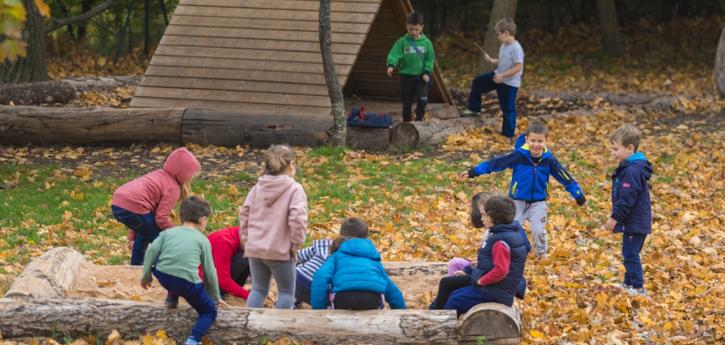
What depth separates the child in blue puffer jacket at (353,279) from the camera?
680 cm

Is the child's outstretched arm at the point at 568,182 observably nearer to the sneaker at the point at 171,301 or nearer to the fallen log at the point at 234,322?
the fallen log at the point at 234,322

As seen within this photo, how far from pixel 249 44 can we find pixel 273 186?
9.44 metres

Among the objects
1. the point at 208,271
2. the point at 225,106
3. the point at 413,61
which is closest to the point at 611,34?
the point at 413,61

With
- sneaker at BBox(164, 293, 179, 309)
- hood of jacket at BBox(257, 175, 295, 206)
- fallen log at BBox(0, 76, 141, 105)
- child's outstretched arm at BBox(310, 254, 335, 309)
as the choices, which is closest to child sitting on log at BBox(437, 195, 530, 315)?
child's outstretched arm at BBox(310, 254, 335, 309)

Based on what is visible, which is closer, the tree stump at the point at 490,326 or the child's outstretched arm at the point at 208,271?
the tree stump at the point at 490,326

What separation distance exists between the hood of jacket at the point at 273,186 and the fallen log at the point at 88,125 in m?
8.02

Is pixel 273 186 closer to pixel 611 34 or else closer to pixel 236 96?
pixel 236 96

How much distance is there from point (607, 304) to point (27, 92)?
11.8 meters

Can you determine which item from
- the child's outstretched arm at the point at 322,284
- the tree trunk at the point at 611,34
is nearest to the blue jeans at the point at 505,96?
the child's outstretched arm at the point at 322,284

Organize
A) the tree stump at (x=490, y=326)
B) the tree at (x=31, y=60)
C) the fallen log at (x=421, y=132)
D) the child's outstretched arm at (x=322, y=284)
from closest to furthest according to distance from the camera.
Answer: the tree stump at (x=490, y=326)
the child's outstretched arm at (x=322, y=284)
the fallen log at (x=421, y=132)
the tree at (x=31, y=60)

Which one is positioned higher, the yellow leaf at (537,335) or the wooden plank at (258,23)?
the wooden plank at (258,23)

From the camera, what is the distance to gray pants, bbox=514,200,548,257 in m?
9.23

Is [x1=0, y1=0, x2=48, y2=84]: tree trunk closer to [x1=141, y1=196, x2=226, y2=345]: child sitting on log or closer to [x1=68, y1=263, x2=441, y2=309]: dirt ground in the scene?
[x1=68, y1=263, x2=441, y2=309]: dirt ground

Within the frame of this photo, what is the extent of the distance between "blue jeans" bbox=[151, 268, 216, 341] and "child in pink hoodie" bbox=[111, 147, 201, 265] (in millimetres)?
1724
